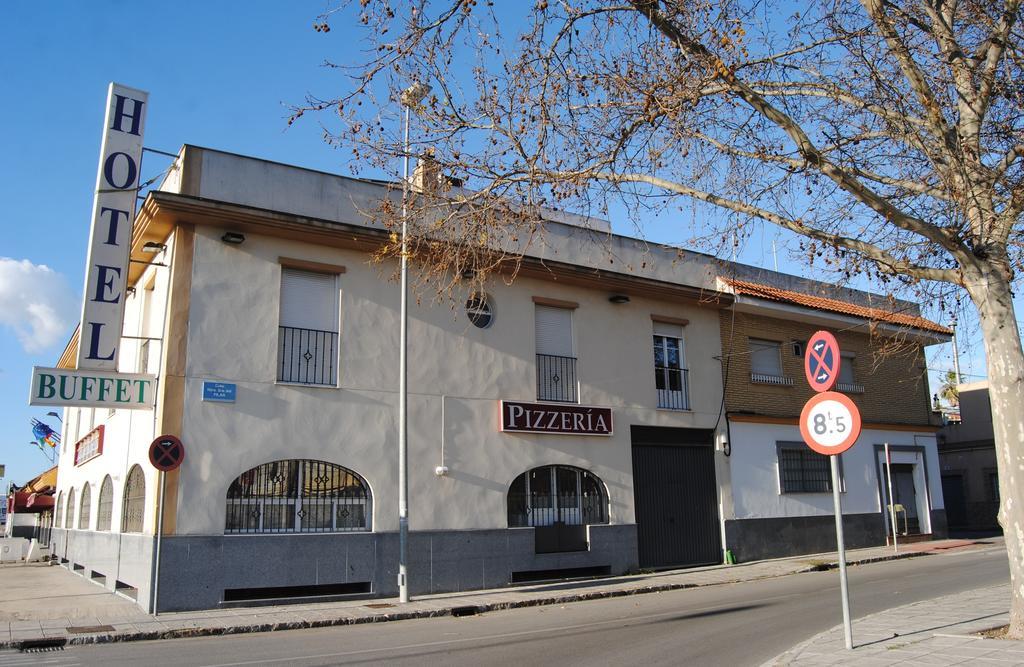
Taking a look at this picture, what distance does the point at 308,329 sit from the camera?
1463 cm

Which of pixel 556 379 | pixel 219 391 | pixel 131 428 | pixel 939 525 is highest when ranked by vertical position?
pixel 556 379

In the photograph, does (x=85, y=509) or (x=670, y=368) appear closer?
(x=670, y=368)

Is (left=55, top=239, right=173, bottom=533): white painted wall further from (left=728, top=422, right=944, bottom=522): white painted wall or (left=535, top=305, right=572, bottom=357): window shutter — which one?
(left=728, top=422, right=944, bottom=522): white painted wall

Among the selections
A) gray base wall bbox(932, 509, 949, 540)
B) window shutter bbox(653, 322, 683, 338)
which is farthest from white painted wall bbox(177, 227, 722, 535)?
gray base wall bbox(932, 509, 949, 540)

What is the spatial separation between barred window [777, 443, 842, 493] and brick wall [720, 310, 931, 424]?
91cm

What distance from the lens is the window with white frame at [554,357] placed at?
681 inches

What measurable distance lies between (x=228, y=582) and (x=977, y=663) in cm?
1026

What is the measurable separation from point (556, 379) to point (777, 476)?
671 cm

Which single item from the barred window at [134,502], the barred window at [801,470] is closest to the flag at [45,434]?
the barred window at [134,502]

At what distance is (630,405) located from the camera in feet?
59.7

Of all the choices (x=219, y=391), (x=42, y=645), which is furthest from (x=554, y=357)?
(x=42, y=645)

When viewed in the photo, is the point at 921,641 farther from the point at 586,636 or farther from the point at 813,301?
the point at 813,301

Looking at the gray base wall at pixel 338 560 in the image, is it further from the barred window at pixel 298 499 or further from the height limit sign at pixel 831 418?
the height limit sign at pixel 831 418

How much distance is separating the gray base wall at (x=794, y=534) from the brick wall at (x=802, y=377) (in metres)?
2.60
